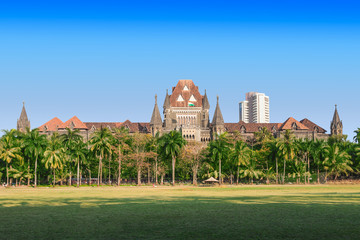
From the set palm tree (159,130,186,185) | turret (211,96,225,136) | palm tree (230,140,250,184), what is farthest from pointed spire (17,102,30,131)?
palm tree (230,140,250,184)

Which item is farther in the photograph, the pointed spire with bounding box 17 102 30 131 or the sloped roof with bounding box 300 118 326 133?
the sloped roof with bounding box 300 118 326 133

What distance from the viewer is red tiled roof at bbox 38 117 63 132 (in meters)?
148

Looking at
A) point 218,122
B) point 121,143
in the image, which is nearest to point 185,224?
point 121,143

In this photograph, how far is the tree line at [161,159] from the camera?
77.4 m

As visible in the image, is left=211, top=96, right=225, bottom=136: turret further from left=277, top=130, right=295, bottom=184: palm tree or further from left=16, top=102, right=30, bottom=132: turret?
left=16, top=102, right=30, bottom=132: turret

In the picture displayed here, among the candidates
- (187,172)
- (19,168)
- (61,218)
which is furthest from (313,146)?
(61,218)

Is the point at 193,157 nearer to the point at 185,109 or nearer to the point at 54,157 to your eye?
the point at 54,157

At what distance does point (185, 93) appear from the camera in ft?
515

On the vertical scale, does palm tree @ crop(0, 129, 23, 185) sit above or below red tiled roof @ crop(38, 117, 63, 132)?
below

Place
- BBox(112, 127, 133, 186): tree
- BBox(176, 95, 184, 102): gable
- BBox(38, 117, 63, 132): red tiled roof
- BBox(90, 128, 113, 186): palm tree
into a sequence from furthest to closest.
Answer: BBox(176, 95, 184, 102): gable → BBox(38, 117, 63, 132): red tiled roof → BBox(112, 127, 133, 186): tree → BBox(90, 128, 113, 186): palm tree

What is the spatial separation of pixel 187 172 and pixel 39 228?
250 ft

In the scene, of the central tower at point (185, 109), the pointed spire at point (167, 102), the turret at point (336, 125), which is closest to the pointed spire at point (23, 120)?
the central tower at point (185, 109)

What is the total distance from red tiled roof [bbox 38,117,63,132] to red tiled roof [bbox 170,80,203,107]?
138ft

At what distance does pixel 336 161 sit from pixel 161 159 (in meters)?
37.4
